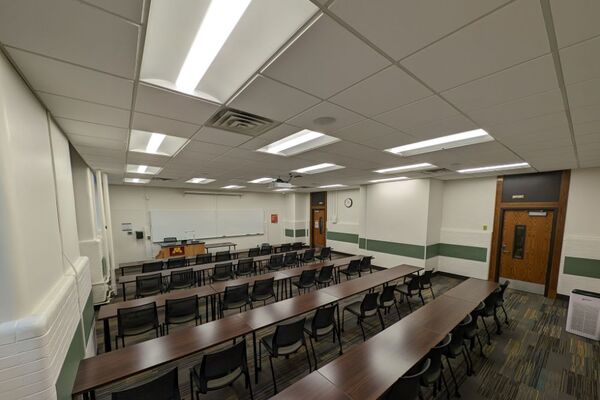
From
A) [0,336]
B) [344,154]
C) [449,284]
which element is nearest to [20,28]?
[0,336]

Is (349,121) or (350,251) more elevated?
(349,121)

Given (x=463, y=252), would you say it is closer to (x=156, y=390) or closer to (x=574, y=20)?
(x=574, y=20)

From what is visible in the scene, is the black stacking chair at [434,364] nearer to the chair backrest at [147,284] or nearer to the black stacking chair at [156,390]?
the black stacking chair at [156,390]

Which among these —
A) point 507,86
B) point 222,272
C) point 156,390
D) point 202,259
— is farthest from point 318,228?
point 507,86

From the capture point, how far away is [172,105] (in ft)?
5.99

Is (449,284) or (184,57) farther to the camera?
(449,284)

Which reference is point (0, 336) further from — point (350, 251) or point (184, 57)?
point (350, 251)

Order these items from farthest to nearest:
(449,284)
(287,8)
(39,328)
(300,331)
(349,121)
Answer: (449,284), (300,331), (349,121), (39,328), (287,8)

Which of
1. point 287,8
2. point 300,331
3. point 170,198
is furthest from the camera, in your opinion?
point 170,198

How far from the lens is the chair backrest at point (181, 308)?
3.11 meters

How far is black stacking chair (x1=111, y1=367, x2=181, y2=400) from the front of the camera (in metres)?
1.56

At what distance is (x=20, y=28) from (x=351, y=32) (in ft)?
4.95

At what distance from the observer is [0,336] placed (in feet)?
3.74

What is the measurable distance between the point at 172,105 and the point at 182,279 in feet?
13.2
